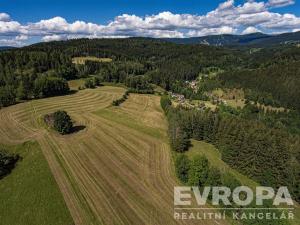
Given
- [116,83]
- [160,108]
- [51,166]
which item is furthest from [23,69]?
[51,166]

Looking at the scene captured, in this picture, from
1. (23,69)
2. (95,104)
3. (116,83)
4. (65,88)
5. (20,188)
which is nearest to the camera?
(20,188)

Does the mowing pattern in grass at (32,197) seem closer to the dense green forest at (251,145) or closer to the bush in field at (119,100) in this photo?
the dense green forest at (251,145)

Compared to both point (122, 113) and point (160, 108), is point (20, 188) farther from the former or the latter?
point (160, 108)

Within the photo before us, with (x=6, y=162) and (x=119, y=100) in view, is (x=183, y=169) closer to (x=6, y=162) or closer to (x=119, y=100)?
(x=6, y=162)

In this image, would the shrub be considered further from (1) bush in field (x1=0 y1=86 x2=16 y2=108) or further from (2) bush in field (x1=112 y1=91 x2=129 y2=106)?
(2) bush in field (x1=112 y1=91 x2=129 y2=106)

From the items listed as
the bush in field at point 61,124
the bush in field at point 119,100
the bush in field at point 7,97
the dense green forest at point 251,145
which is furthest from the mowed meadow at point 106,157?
the dense green forest at point 251,145

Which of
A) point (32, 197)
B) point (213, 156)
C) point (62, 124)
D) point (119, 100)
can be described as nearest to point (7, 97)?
point (62, 124)

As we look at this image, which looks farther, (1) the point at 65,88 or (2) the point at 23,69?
(2) the point at 23,69
